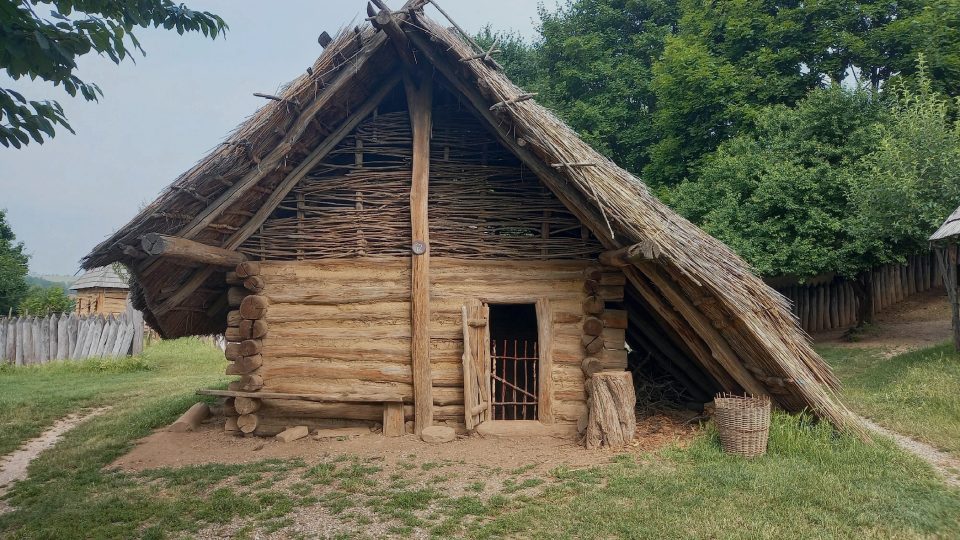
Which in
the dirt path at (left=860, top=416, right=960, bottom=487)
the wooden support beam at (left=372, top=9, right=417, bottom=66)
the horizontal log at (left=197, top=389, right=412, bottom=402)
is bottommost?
the dirt path at (left=860, top=416, right=960, bottom=487)

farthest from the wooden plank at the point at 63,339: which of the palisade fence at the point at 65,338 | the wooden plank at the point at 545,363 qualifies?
the wooden plank at the point at 545,363

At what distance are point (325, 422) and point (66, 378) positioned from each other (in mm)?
10870

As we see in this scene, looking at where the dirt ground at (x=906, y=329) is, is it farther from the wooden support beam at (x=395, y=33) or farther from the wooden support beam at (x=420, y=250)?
the wooden support beam at (x=395, y=33)

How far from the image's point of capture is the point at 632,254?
615 centimetres

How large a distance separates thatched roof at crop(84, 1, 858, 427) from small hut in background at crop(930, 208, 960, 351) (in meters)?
3.99

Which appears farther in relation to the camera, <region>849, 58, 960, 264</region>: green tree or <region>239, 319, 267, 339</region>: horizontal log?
<region>849, 58, 960, 264</region>: green tree

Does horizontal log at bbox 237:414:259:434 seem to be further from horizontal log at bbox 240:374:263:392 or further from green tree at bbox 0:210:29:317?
green tree at bbox 0:210:29:317

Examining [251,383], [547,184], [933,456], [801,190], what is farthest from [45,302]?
[933,456]

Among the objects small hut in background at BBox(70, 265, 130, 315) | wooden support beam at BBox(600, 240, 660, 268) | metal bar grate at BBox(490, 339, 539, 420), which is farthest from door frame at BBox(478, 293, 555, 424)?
small hut in background at BBox(70, 265, 130, 315)

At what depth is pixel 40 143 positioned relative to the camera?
386 centimetres

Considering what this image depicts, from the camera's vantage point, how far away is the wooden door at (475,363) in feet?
24.0

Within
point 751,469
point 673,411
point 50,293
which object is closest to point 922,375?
point 673,411

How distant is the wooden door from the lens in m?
7.30

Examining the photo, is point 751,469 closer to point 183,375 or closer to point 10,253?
point 183,375
